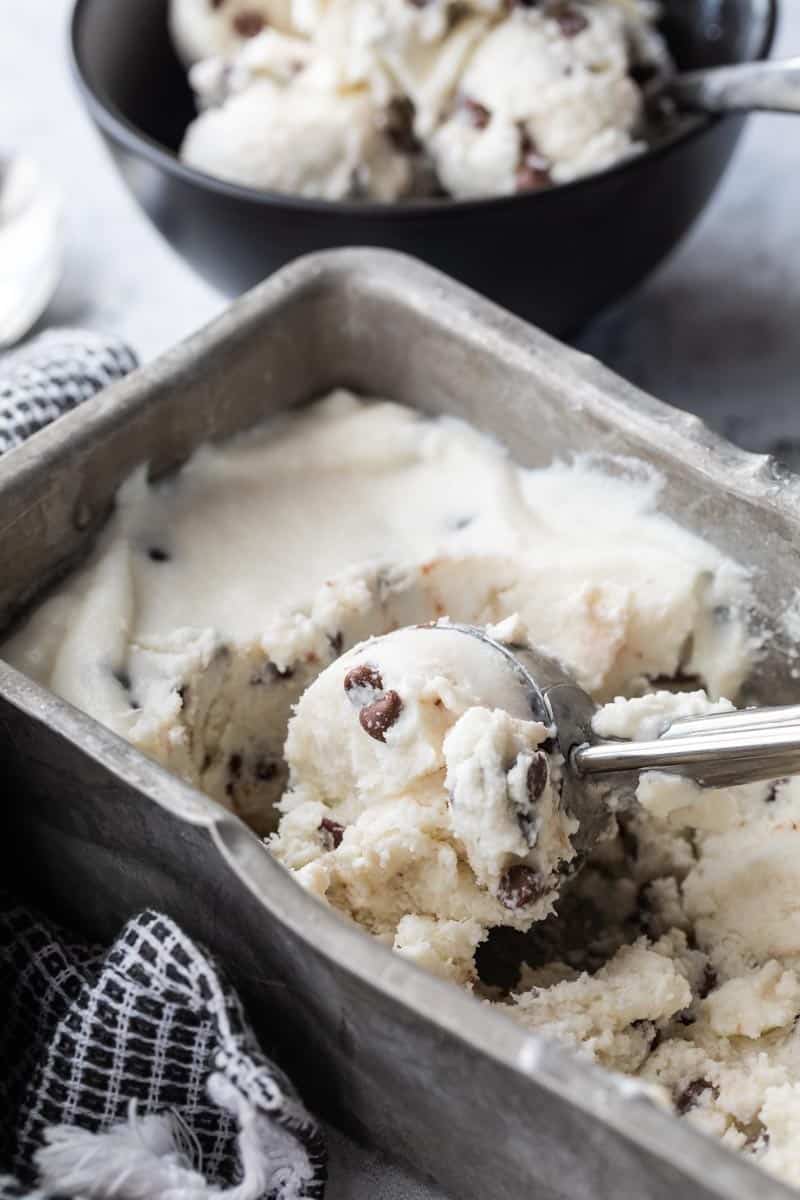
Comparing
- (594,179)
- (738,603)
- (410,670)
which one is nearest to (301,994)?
(410,670)

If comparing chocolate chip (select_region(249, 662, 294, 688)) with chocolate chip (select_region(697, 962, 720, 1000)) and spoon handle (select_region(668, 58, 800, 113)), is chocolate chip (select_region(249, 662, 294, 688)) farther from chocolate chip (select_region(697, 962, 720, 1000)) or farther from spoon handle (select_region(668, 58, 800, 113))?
spoon handle (select_region(668, 58, 800, 113))

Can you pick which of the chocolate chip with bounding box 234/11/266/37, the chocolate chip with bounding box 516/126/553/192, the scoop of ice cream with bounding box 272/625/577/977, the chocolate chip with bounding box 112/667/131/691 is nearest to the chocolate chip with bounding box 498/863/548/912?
the scoop of ice cream with bounding box 272/625/577/977

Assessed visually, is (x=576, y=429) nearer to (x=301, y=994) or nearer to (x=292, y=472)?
(x=292, y=472)

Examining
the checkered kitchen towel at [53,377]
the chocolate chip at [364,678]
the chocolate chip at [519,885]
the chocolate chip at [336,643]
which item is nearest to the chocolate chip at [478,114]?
the checkered kitchen towel at [53,377]

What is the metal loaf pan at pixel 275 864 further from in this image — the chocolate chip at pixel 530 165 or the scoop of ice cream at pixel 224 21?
the scoop of ice cream at pixel 224 21

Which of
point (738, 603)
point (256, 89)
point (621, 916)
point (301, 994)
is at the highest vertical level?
point (256, 89)

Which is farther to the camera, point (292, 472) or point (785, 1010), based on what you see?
point (292, 472)
